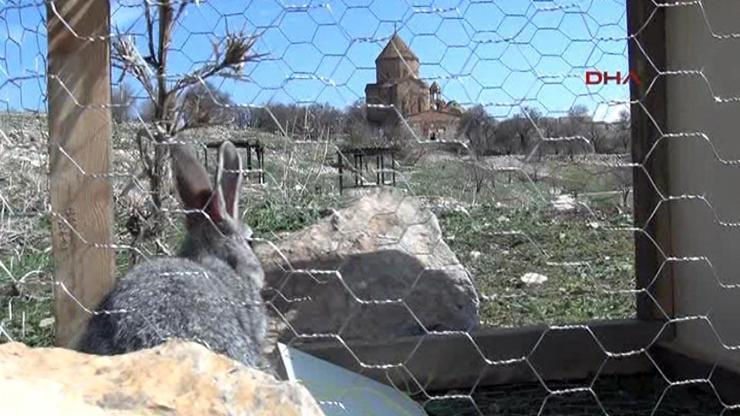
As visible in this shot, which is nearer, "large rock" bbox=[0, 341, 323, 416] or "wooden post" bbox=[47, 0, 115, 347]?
"large rock" bbox=[0, 341, 323, 416]

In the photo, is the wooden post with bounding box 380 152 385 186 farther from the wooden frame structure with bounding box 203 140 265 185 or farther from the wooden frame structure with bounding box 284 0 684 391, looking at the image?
the wooden frame structure with bounding box 284 0 684 391

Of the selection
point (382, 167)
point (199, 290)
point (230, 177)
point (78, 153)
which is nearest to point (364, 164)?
point (382, 167)

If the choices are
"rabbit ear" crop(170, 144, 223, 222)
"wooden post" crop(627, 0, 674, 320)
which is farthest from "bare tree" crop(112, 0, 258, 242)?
"wooden post" crop(627, 0, 674, 320)

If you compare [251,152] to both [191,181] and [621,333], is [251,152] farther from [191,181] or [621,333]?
[621,333]

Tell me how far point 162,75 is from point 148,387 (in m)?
1.39

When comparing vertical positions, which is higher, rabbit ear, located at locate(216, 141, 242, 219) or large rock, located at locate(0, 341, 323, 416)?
rabbit ear, located at locate(216, 141, 242, 219)

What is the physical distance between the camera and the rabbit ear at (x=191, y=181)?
2.22 m

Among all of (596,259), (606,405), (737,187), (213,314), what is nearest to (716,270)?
(737,187)

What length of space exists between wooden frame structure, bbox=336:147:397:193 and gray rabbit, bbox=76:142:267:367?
591 mm

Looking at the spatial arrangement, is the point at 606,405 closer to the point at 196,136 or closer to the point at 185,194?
the point at 185,194

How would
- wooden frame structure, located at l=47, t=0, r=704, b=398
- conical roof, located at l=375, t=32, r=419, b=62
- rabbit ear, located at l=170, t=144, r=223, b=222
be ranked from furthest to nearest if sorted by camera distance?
wooden frame structure, located at l=47, t=0, r=704, b=398
rabbit ear, located at l=170, t=144, r=223, b=222
conical roof, located at l=375, t=32, r=419, b=62

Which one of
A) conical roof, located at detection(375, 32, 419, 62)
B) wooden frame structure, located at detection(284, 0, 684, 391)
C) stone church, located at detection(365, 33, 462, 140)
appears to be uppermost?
conical roof, located at detection(375, 32, 419, 62)

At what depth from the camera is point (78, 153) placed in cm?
170

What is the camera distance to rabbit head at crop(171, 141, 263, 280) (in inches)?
88.4
